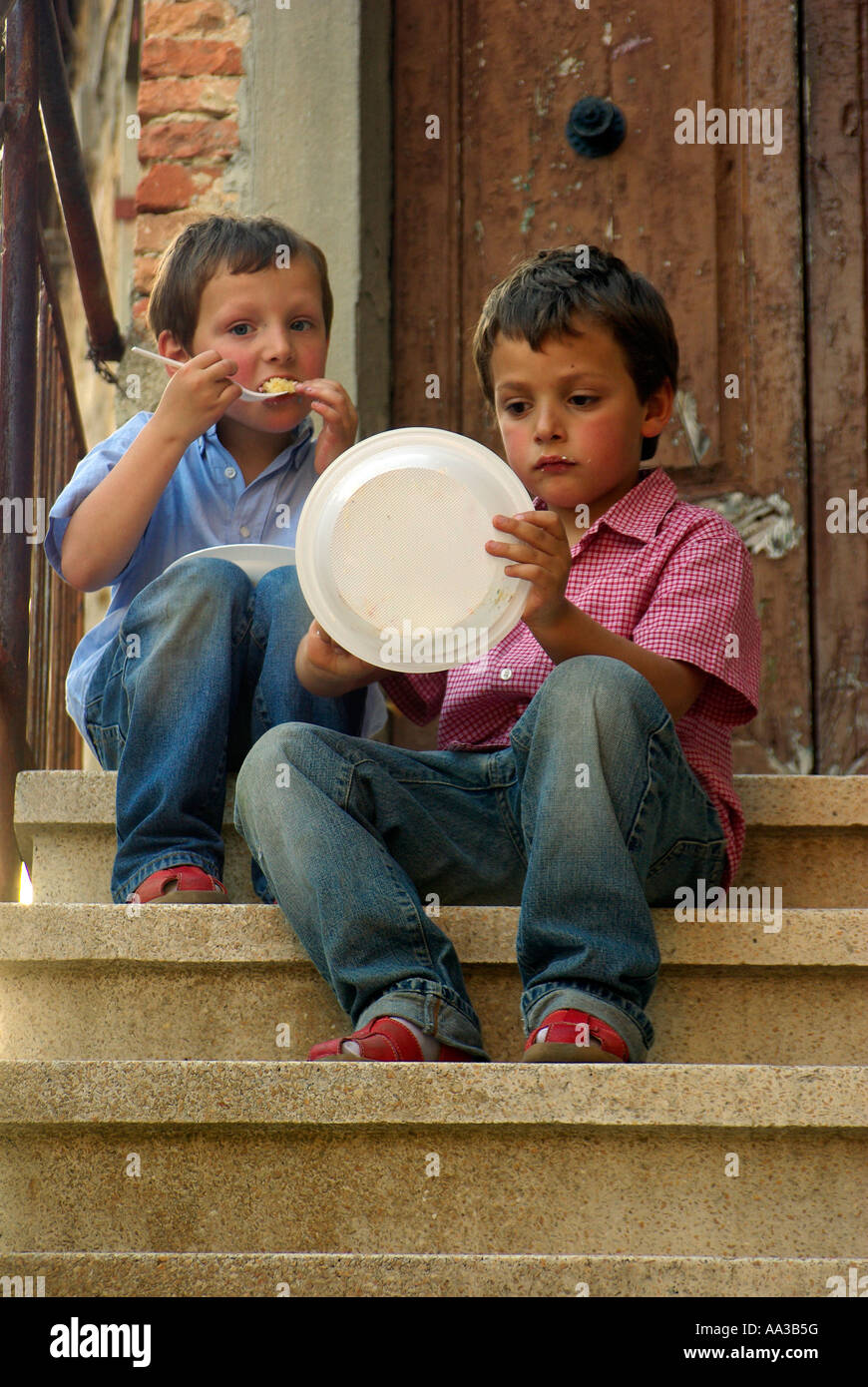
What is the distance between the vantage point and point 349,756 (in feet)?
5.13

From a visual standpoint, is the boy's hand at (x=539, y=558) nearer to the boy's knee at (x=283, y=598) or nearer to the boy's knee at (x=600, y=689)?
the boy's knee at (x=600, y=689)

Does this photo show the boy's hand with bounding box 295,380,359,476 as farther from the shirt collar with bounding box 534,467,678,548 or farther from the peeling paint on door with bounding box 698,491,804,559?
the peeling paint on door with bounding box 698,491,804,559

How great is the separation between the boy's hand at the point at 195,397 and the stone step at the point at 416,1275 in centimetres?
98

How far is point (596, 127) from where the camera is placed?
266 cm

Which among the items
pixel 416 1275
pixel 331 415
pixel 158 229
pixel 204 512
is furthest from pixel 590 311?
pixel 158 229

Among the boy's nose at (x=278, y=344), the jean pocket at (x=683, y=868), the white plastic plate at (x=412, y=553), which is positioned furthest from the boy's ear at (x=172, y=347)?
the jean pocket at (x=683, y=868)

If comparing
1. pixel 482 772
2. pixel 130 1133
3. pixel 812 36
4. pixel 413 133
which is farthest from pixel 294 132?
pixel 130 1133

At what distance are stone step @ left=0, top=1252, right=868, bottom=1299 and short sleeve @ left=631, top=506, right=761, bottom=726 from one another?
65 centimetres

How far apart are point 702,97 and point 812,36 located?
8.3 inches

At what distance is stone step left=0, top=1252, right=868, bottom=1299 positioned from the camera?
107 cm

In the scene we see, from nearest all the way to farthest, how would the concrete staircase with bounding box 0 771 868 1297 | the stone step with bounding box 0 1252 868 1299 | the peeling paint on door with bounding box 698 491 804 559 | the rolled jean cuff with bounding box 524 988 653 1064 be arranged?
the stone step with bounding box 0 1252 868 1299
the concrete staircase with bounding box 0 771 868 1297
the rolled jean cuff with bounding box 524 988 653 1064
the peeling paint on door with bounding box 698 491 804 559

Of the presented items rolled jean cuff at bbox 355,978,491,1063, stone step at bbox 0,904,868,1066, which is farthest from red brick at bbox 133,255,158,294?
rolled jean cuff at bbox 355,978,491,1063

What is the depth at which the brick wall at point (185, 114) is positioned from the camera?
8.86 feet
